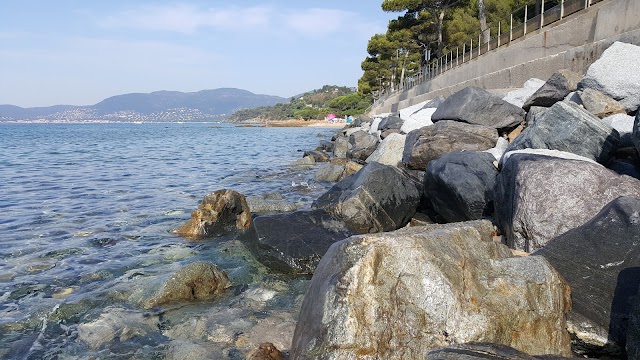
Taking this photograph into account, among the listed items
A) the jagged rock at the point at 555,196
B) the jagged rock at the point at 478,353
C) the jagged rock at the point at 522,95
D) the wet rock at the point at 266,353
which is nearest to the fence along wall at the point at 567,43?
the jagged rock at the point at 522,95

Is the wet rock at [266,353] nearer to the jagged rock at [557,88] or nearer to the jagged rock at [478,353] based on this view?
the jagged rock at [478,353]

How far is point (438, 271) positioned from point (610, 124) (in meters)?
4.88

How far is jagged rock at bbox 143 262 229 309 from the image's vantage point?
5191 millimetres

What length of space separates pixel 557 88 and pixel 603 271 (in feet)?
19.2

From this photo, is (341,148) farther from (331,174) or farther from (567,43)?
(567,43)

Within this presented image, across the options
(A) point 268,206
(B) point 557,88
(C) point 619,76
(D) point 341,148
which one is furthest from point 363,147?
(C) point 619,76

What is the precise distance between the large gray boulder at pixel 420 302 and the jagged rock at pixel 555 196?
145 centimetres

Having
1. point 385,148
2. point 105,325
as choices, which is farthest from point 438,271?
point 385,148

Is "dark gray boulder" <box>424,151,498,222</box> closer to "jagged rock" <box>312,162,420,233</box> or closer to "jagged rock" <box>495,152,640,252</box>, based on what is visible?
"jagged rock" <box>312,162,420,233</box>

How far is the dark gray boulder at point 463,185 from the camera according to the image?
6.48 metres

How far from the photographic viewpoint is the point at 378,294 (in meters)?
3.01

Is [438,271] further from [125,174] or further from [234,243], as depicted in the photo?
[125,174]

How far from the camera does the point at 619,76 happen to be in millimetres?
7309

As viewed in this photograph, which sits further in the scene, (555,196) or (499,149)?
(499,149)
